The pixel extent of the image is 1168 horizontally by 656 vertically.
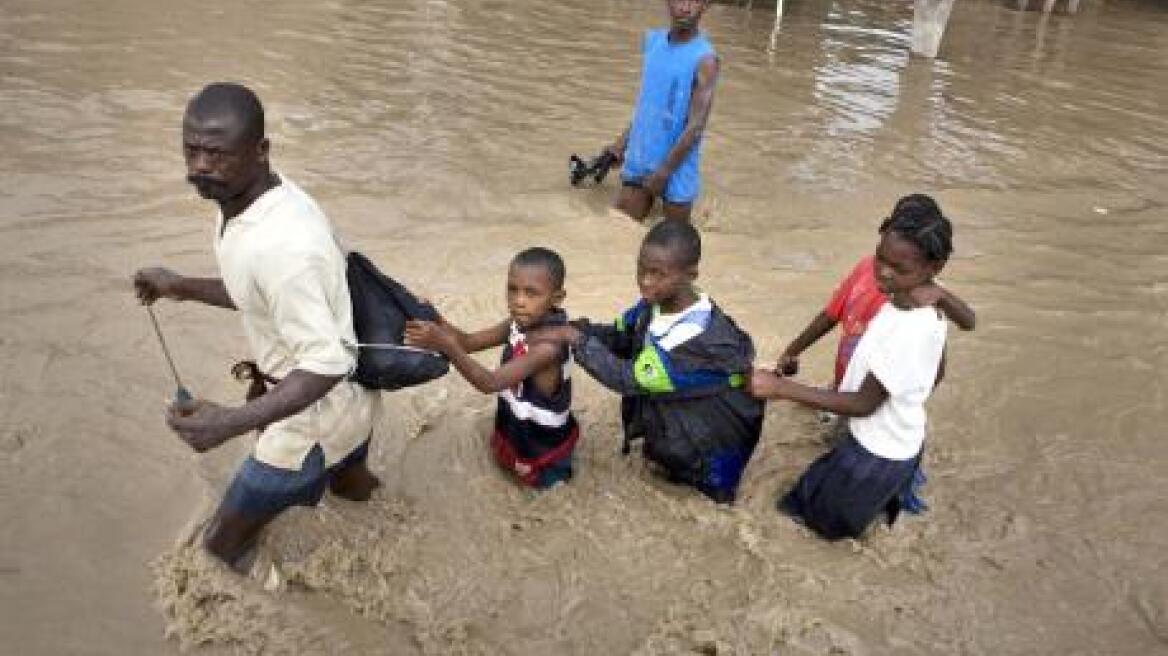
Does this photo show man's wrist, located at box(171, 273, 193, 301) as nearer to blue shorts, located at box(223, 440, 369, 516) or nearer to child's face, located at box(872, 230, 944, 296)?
blue shorts, located at box(223, 440, 369, 516)

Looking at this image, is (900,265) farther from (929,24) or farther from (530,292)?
(929,24)

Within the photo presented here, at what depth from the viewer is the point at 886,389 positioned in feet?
9.43

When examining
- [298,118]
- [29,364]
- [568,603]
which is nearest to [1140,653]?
[568,603]

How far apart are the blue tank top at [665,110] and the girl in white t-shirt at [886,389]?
2052mm

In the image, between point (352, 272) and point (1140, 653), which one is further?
point (1140, 653)

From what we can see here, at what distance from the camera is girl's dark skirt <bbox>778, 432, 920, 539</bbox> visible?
3.04 metres

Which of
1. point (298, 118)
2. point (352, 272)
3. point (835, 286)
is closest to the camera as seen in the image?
point (352, 272)

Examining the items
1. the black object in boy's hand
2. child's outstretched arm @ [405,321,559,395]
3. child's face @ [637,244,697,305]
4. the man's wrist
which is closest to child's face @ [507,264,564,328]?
child's outstretched arm @ [405,321,559,395]

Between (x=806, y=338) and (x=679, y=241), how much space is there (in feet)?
3.25

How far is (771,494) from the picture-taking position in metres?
3.42

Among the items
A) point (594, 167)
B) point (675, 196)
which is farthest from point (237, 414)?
point (594, 167)

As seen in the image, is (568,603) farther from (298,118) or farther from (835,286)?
(298,118)

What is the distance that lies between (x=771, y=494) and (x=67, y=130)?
4.96 metres

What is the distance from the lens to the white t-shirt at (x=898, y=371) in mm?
2824
